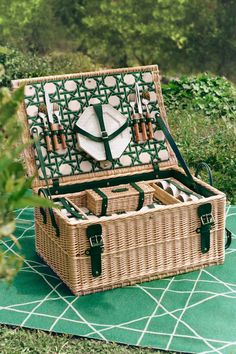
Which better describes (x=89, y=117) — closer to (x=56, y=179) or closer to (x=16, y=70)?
(x=56, y=179)

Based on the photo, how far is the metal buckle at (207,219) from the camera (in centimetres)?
387

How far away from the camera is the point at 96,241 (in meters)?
3.60

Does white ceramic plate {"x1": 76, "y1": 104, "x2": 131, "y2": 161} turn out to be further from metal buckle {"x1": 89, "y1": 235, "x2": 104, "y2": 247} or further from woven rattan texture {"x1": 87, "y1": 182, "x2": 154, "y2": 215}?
metal buckle {"x1": 89, "y1": 235, "x2": 104, "y2": 247}

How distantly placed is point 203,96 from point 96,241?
4.08m

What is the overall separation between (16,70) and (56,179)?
15.6 ft

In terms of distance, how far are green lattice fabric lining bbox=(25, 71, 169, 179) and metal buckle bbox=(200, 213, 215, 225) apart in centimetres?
60

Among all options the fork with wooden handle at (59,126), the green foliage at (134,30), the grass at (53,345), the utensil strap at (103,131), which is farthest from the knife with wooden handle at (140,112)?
the green foliage at (134,30)

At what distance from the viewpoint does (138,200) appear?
13.5 feet

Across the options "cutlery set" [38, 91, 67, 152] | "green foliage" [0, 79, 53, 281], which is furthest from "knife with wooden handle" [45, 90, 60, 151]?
"green foliage" [0, 79, 53, 281]

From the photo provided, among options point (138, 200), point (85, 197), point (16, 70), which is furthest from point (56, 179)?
point (16, 70)

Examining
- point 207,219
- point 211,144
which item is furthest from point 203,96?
point 207,219

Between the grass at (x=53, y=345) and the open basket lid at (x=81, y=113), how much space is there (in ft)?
3.14

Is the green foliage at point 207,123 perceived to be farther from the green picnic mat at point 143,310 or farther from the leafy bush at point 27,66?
the leafy bush at point 27,66

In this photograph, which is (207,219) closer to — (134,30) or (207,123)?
(207,123)
